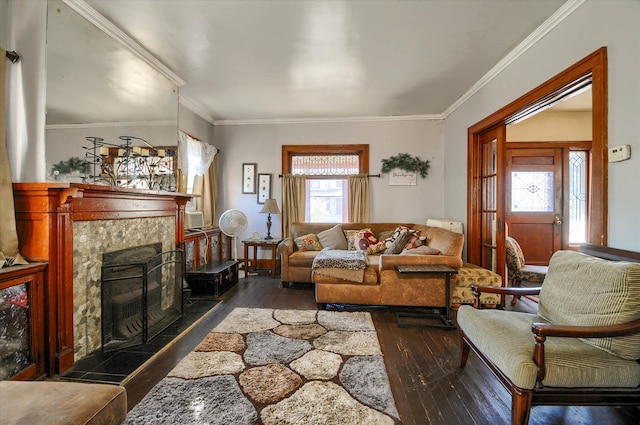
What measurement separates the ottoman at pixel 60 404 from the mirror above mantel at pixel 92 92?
1476 millimetres

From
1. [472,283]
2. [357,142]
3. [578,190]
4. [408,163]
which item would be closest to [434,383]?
[472,283]

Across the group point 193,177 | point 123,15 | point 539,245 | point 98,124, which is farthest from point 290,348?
point 539,245

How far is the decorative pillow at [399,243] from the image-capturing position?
394cm

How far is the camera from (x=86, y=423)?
3.05 ft

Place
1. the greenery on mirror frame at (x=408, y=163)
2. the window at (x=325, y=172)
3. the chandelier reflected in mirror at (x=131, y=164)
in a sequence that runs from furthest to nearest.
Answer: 1. the window at (x=325, y=172)
2. the greenery on mirror frame at (x=408, y=163)
3. the chandelier reflected in mirror at (x=131, y=164)

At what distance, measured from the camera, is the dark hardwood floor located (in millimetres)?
1576

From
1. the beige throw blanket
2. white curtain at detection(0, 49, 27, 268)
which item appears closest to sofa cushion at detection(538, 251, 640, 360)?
the beige throw blanket

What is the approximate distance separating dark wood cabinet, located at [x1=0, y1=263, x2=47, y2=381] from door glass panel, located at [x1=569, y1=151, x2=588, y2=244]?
267 inches

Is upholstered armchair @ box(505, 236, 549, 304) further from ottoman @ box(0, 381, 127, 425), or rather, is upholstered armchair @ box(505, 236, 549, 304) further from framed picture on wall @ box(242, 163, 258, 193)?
framed picture on wall @ box(242, 163, 258, 193)

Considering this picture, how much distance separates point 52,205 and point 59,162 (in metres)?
0.35

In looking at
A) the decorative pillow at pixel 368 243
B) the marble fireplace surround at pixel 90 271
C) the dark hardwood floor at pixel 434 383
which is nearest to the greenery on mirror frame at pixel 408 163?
the decorative pillow at pixel 368 243

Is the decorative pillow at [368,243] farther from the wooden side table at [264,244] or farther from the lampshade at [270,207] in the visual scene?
the lampshade at [270,207]

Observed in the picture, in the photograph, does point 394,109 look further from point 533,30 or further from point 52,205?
point 52,205

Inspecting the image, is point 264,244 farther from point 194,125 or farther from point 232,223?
point 194,125
